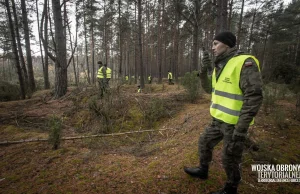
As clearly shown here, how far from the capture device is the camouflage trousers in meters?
1.93

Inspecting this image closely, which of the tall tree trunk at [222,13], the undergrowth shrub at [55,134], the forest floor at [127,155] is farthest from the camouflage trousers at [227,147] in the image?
the tall tree trunk at [222,13]

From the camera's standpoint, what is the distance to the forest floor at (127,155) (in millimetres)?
2480

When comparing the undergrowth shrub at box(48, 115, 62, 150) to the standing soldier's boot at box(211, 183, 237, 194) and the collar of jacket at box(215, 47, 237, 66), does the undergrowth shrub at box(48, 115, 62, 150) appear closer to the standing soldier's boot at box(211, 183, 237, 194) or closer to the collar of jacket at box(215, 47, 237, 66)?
the standing soldier's boot at box(211, 183, 237, 194)

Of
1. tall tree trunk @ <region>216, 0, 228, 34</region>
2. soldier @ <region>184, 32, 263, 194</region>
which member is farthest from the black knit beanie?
tall tree trunk @ <region>216, 0, 228, 34</region>

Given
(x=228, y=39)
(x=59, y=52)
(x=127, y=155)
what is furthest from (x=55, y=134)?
(x=59, y=52)

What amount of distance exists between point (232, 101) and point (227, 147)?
0.58 m

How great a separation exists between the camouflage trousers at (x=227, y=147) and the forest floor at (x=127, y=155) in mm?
473

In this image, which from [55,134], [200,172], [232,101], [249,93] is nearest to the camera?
[249,93]

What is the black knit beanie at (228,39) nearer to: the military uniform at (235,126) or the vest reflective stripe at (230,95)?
the military uniform at (235,126)

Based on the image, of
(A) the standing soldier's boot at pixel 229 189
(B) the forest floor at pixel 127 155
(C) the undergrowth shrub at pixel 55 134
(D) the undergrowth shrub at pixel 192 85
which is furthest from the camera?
(D) the undergrowth shrub at pixel 192 85

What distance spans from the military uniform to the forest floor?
561mm

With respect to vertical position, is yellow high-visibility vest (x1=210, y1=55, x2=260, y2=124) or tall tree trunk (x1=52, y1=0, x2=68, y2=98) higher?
tall tree trunk (x1=52, y1=0, x2=68, y2=98)

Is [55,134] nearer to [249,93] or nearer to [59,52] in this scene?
[249,93]

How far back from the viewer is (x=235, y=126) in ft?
6.08
